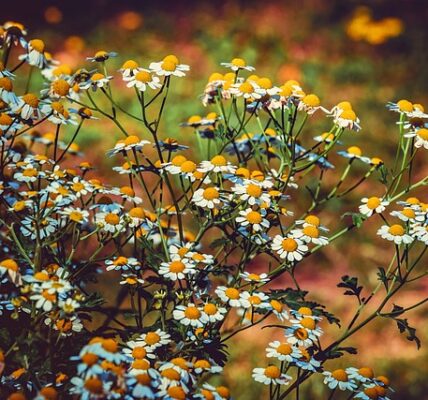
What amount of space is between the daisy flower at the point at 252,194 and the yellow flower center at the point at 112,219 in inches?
11.0

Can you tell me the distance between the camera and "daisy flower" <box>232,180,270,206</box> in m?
1.75

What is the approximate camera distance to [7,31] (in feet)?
6.54

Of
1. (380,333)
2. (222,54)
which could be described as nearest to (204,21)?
(222,54)

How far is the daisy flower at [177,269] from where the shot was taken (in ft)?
5.42

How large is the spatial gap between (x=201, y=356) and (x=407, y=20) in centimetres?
584

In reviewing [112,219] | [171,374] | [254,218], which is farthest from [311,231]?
[171,374]

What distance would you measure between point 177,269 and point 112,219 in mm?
199

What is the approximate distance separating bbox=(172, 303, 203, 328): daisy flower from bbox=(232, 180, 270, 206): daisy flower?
0.30m

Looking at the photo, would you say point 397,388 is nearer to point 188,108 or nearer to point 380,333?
point 380,333

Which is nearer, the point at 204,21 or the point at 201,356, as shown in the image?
the point at 201,356

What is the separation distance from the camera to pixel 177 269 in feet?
5.47

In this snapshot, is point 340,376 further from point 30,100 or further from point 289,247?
point 30,100

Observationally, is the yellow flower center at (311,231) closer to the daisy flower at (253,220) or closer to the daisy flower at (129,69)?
the daisy flower at (253,220)

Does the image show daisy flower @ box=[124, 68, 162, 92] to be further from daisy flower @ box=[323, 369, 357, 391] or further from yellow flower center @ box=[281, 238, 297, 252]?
daisy flower @ box=[323, 369, 357, 391]
